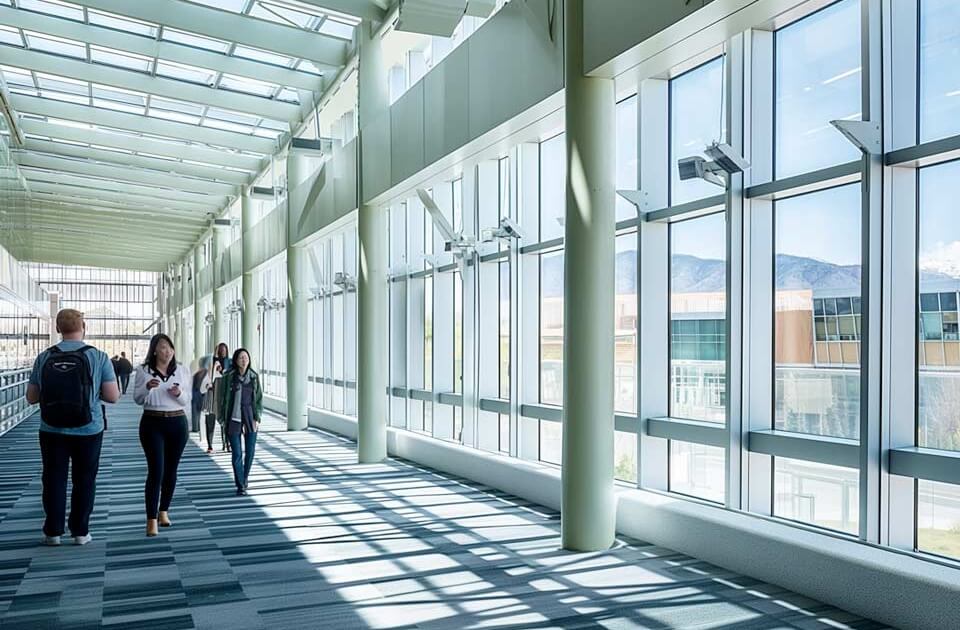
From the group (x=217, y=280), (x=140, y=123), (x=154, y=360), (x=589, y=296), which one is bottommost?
(x=154, y=360)

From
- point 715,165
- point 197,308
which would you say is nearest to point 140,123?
point 715,165

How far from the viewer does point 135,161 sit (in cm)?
2341

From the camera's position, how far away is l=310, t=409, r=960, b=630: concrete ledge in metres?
5.09

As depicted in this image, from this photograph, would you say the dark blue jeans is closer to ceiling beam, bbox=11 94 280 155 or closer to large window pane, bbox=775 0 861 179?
large window pane, bbox=775 0 861 179

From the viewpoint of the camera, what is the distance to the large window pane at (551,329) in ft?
35.3

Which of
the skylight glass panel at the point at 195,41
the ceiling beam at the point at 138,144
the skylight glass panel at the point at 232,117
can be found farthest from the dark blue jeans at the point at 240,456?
the ceiling beam at the point at 138,144

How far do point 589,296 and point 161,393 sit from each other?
350 cm

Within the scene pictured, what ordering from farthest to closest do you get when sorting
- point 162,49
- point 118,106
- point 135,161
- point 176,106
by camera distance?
point 135,161 < point 118,106 < point 176,106 < point 162,49

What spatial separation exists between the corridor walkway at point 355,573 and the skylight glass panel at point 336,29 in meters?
7.56

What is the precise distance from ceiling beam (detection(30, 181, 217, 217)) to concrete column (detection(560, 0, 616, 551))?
23.3 meters

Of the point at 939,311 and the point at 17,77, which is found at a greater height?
the point at 17,77

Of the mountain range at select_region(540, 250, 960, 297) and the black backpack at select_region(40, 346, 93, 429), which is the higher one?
the mountain range at select_region(540, 250, 960, 297)

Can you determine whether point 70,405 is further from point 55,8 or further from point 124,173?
point 124,173

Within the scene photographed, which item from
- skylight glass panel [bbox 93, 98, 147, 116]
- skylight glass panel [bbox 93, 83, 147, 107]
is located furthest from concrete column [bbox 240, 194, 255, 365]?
skylight glass panel [bbox 93, 83, 147, 107]
